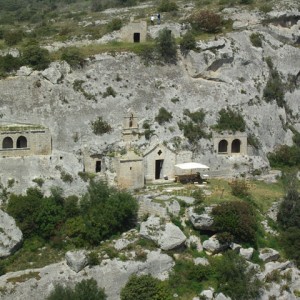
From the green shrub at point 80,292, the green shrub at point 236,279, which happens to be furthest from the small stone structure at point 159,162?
the green shrub at point 80,292

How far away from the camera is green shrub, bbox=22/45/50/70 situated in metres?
43.8

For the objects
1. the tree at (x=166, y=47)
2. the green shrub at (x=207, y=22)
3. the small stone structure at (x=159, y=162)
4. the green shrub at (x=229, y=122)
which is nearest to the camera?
the small stone structure at (x=159, y=162)

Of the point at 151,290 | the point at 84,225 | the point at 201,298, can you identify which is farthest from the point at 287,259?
the point at 84,225

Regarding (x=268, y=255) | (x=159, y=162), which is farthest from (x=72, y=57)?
(x=268, y=255)

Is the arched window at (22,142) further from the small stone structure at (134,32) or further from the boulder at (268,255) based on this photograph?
the boulder at (268,255)

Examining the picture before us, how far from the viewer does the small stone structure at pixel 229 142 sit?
4691 cm

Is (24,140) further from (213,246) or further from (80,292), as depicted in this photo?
(213,246)

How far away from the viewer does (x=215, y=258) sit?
35.1 m

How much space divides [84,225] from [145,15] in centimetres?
3129

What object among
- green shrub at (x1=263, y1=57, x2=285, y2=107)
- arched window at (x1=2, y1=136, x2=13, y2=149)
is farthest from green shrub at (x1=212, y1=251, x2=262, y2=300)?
green shrub at (x1=263, y1=57, x2=285, y2=107)

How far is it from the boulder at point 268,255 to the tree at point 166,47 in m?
19.8

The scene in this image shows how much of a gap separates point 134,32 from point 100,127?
12.1 m

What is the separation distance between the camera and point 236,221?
35438 millimetres

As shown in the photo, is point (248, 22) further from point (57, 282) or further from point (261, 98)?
point (57, 282)
